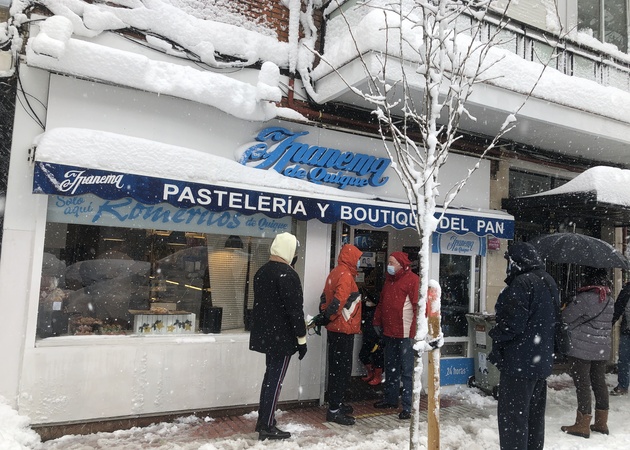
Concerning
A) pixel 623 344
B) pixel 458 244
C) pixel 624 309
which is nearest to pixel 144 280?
pixel 458 244

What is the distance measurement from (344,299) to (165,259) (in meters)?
2.26

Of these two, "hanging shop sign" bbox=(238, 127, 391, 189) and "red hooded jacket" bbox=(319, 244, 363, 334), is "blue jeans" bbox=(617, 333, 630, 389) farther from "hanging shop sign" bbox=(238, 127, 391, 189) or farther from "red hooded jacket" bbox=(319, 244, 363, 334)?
"red hooded jacket" bbox=(319, 244, 363, 334)

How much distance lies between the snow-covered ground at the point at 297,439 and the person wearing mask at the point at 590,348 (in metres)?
0.21

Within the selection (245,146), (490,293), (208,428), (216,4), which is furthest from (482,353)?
(216,4)

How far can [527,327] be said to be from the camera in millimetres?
3967

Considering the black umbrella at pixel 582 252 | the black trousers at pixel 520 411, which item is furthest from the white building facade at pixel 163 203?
the black trousers at pixel 520 411

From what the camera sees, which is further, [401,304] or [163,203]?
[401,304]

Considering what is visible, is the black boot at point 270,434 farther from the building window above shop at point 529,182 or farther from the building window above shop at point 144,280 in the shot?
the building window above shop at point 529,182

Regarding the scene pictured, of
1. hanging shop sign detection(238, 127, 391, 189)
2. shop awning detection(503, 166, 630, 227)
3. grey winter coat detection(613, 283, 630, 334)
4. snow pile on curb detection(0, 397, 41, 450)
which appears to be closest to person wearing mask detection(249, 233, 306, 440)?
hanging shop sign detection(238, 127, 391, 189)

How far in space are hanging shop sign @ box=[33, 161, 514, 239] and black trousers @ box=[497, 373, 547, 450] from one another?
66.3 inches

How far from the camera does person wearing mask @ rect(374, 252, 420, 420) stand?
19.2 ft

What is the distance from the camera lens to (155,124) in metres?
5.54

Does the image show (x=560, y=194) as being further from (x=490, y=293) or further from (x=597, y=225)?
(x=597, y=225)

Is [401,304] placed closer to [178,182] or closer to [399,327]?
[399,327]
